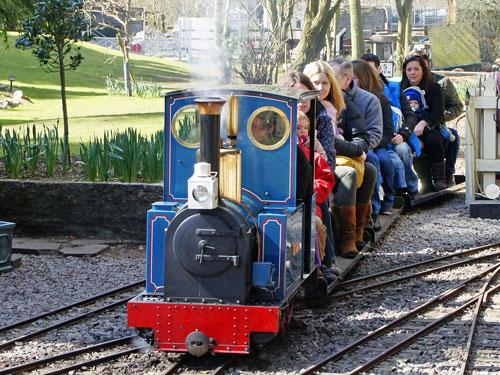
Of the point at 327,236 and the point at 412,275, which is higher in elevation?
the point at 327,236

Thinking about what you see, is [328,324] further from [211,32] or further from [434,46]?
[434,46]

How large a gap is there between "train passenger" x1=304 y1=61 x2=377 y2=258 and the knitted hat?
341cm

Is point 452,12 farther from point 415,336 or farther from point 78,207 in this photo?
point 415,336

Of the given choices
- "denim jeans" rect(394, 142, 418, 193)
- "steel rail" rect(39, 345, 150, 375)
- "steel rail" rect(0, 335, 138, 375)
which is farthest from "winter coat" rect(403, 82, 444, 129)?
"steel rail" rect(39, 345, 150, 375)

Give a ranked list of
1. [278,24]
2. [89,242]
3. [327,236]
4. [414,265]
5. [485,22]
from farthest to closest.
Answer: [485,22] → [278,24] → [89,242] → [414,265] → [327,236]

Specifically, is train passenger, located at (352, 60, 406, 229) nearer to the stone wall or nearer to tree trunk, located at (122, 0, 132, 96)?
the stone wall

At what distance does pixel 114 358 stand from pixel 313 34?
12839mm

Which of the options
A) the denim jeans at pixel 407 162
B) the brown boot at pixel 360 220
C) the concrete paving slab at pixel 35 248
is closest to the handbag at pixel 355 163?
the brown boot at pixel 360 220

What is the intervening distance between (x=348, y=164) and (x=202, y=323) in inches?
130

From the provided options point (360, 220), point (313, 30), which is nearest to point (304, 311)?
point (360, 220)

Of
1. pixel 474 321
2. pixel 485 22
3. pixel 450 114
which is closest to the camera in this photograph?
pixel 474 321

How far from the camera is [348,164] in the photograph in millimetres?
7676

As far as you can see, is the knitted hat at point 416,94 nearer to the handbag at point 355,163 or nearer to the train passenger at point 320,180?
the handbag at point 355,163

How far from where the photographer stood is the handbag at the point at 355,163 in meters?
7.68
